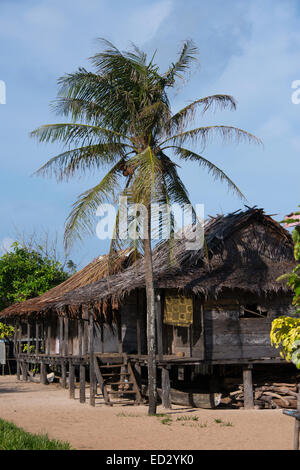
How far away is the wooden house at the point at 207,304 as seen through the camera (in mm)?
14148

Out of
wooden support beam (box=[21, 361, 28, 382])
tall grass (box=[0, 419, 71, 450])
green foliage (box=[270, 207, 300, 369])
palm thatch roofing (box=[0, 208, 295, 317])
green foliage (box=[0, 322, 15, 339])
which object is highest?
palm thatch roofing (box=[0, 208, 295, 317])

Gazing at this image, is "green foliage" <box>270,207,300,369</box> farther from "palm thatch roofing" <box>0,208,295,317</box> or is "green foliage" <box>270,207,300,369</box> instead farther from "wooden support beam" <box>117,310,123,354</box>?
"wooden support beam" <box>117,310,123,354</box>

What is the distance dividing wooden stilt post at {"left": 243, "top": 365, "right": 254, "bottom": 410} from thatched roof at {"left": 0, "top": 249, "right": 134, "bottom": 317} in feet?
18.8

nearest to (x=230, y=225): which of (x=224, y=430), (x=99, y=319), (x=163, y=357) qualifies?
(x=163, y=357)

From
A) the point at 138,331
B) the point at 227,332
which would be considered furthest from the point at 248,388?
the point at 138,331

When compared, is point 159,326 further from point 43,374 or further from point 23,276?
point 23,276

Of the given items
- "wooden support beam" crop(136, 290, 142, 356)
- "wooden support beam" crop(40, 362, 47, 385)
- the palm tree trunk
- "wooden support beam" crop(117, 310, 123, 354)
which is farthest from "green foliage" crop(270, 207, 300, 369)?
"wooden support beam" crop(40, 362, 47, 385)

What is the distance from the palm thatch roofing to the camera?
14.0 meters

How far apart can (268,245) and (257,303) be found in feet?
6.09

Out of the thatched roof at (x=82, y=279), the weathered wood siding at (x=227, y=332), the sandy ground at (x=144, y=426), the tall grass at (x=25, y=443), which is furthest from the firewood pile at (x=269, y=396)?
the tall grass at (x=25, y=443)

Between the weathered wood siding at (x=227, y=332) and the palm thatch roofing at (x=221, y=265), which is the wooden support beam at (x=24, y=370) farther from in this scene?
the weathered wood siding at (x=227, y=332)

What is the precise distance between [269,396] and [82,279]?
8315 millimetres
